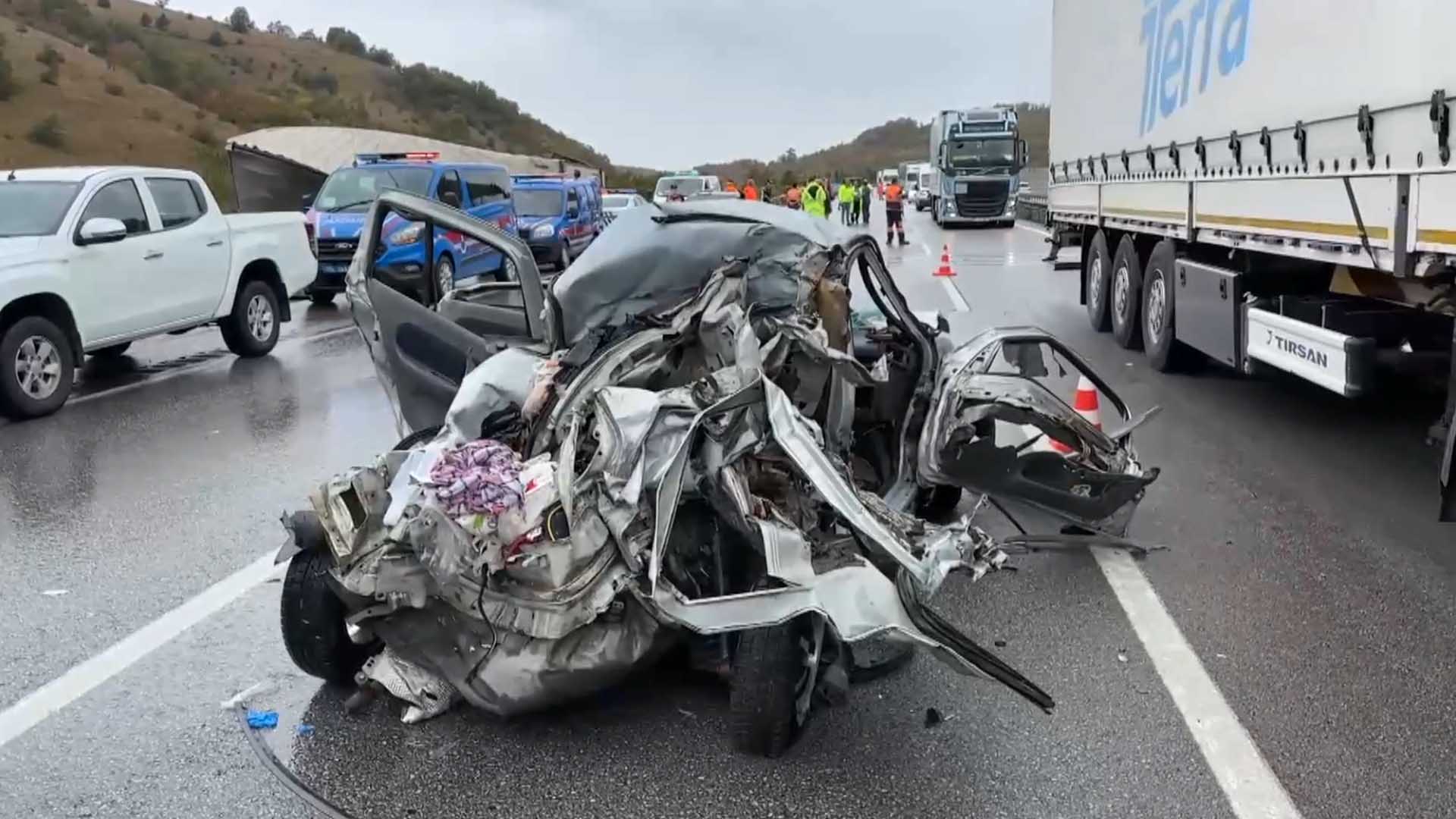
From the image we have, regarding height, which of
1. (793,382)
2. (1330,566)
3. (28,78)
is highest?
(28,78)

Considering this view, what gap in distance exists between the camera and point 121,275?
33.4 feet

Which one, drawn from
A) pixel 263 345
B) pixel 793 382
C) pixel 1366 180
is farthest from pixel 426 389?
pixel 263 345

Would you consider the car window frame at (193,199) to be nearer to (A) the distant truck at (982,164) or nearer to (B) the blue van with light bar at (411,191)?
(B) the blue van with light bar at (411,191)

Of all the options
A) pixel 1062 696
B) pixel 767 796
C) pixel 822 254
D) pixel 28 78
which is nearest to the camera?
pixel 767 796

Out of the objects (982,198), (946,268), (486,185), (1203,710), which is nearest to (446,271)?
(486,185)

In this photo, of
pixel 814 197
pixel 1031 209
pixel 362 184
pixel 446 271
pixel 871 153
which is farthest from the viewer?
pixel 871 153

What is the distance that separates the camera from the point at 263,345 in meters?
12.4

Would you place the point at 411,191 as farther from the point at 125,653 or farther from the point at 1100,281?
the point at 125,653

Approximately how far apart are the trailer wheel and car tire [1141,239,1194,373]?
0.27 m

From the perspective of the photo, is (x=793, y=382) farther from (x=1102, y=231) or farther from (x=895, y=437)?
(x=1102, y=231)

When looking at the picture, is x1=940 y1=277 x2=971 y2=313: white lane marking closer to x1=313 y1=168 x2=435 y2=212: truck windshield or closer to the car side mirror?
x1=313 y1=168 x2=435 y2=212: truck windshield

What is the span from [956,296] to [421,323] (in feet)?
40.2

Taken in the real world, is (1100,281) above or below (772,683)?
above

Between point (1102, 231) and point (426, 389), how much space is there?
872 centimetres
